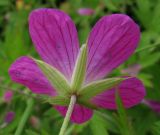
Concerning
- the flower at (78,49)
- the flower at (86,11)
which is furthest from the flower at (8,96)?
the flower at (78,49)

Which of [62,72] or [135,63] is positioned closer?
[62,72]

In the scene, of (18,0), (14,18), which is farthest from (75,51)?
(18,0)

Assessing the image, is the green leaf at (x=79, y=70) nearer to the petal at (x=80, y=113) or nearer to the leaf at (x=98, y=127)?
the petal at (x=80, y=113)

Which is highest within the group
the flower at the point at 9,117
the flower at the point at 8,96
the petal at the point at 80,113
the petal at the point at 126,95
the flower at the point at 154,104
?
the petal at the point at 126,95

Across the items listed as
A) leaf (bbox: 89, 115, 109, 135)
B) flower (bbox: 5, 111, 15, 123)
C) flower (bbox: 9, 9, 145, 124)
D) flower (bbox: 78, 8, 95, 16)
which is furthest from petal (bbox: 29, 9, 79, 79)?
flower (bbox: 78, 8, 95, 16)

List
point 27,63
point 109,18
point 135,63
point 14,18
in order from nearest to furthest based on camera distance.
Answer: point 109,18
point 27,63
point 135,63
point 14,18

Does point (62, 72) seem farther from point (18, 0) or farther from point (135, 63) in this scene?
point (18, 0)
